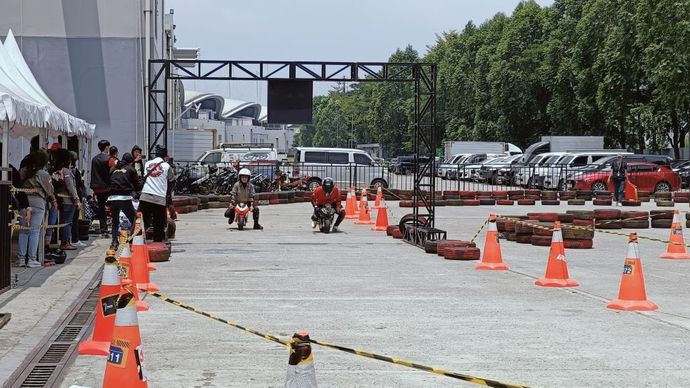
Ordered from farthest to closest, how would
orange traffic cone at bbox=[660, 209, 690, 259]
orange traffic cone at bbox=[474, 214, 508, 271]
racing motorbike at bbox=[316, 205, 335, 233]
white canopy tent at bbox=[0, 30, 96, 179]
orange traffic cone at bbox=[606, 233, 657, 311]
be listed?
1. racing motorbike at bbox=[316, 205, 335, 233]
2. orange traffic cone at bbox=[660, 209, 690, 259]
3. orange traffic cone at bbox=[474, 214, 508, 271]
4. white canopy tent at bbox=[0, 30, 96, 179]
5. orange traffic cone at bbox=[606, 233, 657, 311]

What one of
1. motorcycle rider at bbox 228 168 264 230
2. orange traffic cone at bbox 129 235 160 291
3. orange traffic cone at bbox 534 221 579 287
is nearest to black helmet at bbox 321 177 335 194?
motorcycle rider at bbox 228 168 264 230

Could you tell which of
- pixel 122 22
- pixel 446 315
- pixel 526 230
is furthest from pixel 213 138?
pixel 446 315

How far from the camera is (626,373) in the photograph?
289 inches

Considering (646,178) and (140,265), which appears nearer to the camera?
(140,265)

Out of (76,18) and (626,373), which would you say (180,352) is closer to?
(626,373)

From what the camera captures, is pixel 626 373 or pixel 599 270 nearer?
pixel 626 373

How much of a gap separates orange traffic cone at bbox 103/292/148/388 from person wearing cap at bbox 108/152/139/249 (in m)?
10.7

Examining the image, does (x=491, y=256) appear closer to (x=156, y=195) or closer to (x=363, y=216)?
(x=156, y=195)

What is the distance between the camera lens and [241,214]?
899 inches

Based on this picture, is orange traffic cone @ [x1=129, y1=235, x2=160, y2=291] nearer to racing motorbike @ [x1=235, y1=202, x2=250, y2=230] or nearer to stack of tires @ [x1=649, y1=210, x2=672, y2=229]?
racing motorbike @ [x1=235, y1=202, x2=250, y2=230]

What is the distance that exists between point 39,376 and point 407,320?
12.7 ft

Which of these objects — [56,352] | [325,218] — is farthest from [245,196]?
[56,352]

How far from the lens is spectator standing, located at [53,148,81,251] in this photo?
15.6m

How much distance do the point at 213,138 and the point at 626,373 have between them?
59.1 metres
